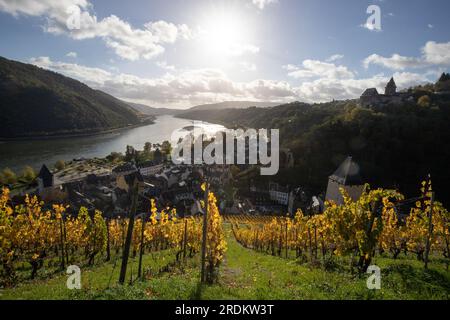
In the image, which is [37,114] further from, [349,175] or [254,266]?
[254,266]

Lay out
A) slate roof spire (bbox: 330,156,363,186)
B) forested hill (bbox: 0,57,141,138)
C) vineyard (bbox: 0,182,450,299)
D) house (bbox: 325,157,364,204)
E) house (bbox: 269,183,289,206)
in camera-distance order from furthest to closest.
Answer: forested hill (bbox: 0,57,141,138)
house (bbox: 269,183,289,206)
slate roof spire (bbox: 330,156,363,186)
house (bbox: 325,157,364,204)
vineyard (bbox: 0,182,450,299)

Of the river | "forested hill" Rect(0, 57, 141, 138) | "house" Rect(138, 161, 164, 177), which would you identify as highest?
"forested hill" Rect(0, 57, 141, 138)

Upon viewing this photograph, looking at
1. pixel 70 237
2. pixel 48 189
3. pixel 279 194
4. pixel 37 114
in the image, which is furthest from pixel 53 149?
pixel 70 237

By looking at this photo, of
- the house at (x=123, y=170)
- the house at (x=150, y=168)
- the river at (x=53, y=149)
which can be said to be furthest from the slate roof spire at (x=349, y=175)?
the river at (x=53, y=149)

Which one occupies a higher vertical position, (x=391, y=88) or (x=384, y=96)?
(x=391, y=88)

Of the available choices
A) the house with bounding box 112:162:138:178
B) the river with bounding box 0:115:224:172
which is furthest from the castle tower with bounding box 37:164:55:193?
the river with bounding box 0:115:224:172

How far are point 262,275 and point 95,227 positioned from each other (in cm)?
1479

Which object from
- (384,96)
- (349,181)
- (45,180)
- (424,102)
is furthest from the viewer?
(384,96)

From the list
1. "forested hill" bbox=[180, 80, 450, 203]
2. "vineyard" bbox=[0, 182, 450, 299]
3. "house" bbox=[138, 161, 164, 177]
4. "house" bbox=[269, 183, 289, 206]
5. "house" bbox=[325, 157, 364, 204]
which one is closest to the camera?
"vineyard" bbox=[0, 182, 450, 299]

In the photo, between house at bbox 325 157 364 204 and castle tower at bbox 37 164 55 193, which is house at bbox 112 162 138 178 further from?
house at bbox 325 157 364 204

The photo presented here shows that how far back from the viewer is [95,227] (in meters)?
22.7

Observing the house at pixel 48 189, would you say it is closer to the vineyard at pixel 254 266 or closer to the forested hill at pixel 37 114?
the vineyard at pixel 254 266

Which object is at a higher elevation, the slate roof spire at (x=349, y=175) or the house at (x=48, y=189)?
the slate roof spire at (x=349, y=175)
